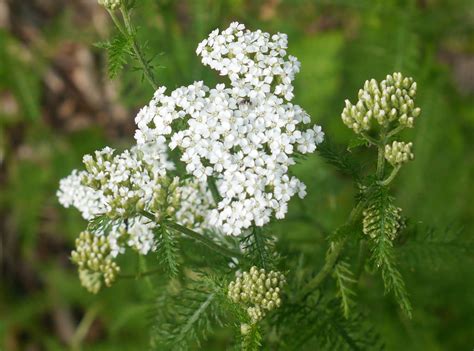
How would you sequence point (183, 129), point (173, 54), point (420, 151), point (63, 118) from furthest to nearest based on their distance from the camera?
point (63, 118), point (420, 151), point (173, 54), point (183, 129)

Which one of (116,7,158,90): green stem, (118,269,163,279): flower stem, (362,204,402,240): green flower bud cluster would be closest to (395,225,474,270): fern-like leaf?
(362,204,402,240): green flower bud cluster

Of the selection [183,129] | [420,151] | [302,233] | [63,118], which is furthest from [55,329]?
[183,129]

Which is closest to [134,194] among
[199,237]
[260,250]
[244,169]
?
[199,237]

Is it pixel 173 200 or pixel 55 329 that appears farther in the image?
pixel 55 329

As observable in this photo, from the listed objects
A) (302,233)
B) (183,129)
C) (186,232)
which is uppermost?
(302,233)

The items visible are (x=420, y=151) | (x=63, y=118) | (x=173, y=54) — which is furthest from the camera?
(x=63, y=118)

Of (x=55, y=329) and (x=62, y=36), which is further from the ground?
(x=62, y=36)

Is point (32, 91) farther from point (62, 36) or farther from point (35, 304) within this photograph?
point (35, 304)
